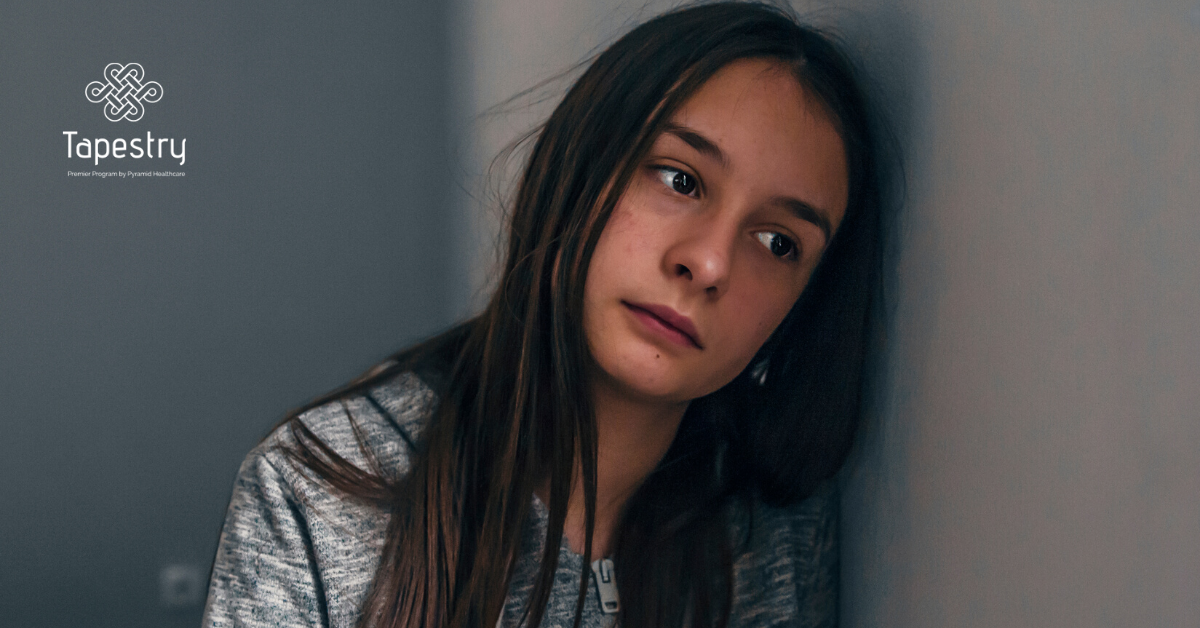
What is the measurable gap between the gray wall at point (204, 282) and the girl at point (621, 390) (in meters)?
0.82

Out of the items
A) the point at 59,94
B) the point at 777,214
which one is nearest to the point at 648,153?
the point at 777,214

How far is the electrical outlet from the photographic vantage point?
5.00ft

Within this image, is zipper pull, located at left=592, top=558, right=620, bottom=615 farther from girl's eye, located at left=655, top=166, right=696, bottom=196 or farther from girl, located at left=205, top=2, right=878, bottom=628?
girl's eye, located at left=655, top=166, right=696, bottom=196

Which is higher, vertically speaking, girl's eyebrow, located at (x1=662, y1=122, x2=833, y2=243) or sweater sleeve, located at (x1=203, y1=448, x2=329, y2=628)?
girl's eyebrow, located at (x1=662, y1=122, x2=833, y2=243)

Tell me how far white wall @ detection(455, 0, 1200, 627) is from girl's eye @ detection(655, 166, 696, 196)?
0.51 ft

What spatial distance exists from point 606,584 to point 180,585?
1.18m

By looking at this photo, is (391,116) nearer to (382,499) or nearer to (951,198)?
(382,499)

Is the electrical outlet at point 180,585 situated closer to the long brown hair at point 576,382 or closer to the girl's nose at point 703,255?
the long brown hair at point 576,382

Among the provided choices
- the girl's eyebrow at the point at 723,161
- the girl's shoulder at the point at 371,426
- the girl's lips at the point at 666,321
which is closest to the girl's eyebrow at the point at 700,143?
the girl's eyebrow at the point at 723,161

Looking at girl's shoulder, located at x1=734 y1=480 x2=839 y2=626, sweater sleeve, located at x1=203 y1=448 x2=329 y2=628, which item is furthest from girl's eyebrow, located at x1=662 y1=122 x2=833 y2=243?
sweater sleeve, located at x1=203 y1=448 x2=329 y2=628

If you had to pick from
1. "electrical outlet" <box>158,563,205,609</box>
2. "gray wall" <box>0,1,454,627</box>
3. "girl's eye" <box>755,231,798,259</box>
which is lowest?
"electrical outlet" <box>158,563,205,609</box>

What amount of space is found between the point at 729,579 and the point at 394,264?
3.20 feet

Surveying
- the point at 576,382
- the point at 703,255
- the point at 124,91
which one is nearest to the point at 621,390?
the point at 576,382

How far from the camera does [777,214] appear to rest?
0.60 metres
